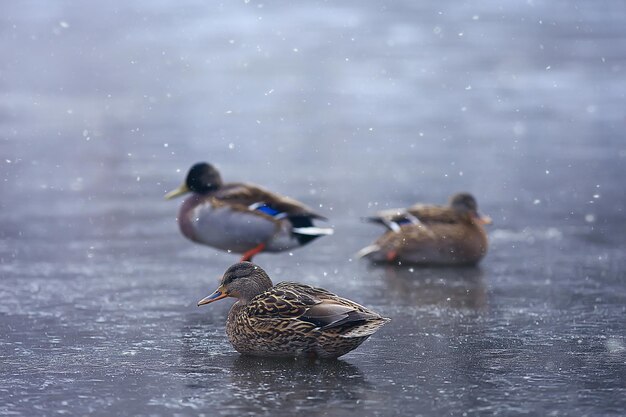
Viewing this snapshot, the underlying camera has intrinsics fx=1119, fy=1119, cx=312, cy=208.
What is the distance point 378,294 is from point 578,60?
835 cm

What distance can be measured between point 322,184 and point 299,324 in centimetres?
597

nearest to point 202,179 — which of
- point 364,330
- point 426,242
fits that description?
point 426,242

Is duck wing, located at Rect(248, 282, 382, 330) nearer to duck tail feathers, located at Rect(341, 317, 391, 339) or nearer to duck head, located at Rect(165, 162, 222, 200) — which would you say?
duck tail feathers, located at Rect(341, 317, 391, 339)

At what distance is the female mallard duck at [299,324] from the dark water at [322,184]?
0.11 m

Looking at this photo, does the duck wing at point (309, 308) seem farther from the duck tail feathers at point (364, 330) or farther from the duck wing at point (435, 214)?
the duck wing at point (435, 214)

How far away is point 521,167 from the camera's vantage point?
40.0ft

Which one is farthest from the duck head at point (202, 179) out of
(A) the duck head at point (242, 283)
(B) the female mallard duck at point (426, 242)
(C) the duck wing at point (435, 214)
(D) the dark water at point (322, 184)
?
(A) the duck head at point (242, 283)

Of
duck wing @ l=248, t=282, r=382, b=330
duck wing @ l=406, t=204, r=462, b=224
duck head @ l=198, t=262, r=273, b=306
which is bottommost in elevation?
duck wing @ l=248, t=282, r=382, b=330

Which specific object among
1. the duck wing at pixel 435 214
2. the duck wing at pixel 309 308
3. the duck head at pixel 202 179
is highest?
the duck head at pixel 202 179

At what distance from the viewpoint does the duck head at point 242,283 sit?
588cm

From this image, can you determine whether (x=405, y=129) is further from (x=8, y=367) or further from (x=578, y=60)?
(x=8, y=367)

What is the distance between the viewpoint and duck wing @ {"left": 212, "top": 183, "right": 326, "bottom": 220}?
8.31 m

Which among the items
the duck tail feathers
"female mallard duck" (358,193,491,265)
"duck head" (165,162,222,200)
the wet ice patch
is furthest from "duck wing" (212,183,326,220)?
the duck tail feathers

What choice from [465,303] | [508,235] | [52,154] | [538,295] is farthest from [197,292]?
[52,154]
